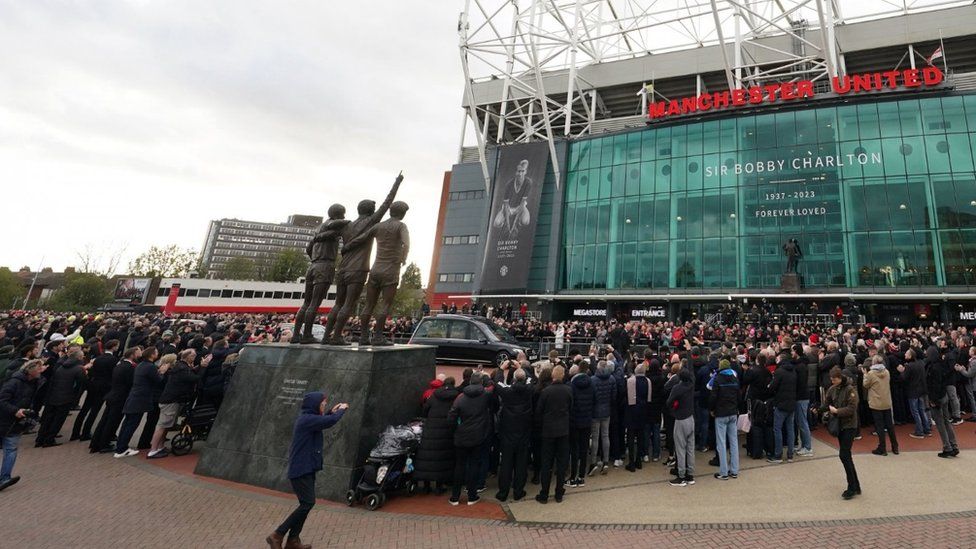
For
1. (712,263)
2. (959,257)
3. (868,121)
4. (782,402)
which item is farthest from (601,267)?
(782,402)

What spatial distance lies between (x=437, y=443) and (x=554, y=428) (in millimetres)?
1817

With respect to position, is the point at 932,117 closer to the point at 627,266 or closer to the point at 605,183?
the point at 605,183

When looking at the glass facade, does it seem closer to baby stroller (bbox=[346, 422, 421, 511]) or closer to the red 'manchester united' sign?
the red 'manchester united' sign

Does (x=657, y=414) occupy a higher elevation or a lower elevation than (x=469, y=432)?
higher

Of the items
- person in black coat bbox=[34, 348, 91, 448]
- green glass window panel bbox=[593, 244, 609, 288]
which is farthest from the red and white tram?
person in black coat bbox=[34, 348, 91, 448]

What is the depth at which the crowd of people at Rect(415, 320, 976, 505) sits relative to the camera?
6.25 m

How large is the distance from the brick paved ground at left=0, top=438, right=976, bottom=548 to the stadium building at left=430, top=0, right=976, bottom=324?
26187 mm

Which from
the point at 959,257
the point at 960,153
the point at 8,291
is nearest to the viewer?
the point at 959,257

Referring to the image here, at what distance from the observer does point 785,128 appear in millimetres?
29453

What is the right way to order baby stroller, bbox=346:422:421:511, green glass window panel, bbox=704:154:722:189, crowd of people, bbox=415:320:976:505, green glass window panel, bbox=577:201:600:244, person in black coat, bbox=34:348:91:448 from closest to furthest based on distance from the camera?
1. baby stroller, bbox=346:422:421:511
2. crowd of people, bbox=415:320:976:505
3. person in black coat, bbox=34:348:91:448
4. green glass window panel, bbox=704:154:722:189
5. green glass window panel, bbox=577:201:600:244

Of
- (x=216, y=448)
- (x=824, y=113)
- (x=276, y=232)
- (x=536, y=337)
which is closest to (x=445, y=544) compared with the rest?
(x=216, y=448)

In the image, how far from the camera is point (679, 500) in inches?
244

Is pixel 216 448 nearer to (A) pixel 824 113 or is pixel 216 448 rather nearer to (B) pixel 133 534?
(B) pixel 133 534

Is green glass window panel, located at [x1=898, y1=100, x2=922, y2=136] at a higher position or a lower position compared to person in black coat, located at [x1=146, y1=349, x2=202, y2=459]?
higher
